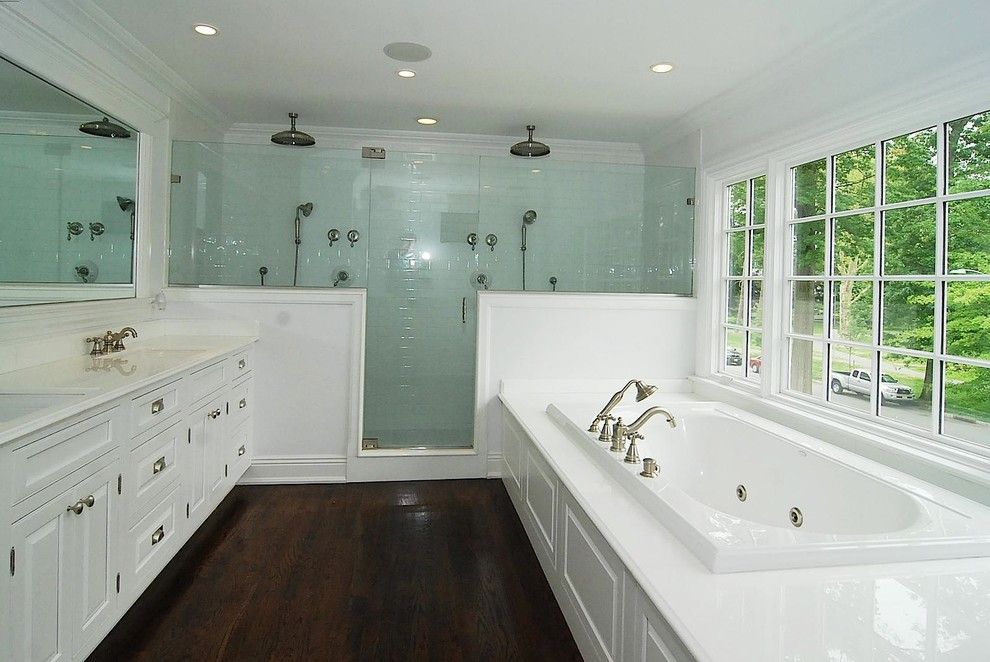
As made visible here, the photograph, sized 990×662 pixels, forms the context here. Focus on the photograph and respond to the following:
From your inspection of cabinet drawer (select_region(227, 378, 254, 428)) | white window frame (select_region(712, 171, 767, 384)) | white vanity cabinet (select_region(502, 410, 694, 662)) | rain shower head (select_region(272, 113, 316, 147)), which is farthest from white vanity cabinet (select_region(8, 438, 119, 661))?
white window frame (select_region(712, 171, 767, 384))

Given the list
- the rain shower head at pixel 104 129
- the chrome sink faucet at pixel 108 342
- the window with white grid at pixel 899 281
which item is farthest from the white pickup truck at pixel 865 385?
the rain shower head at pixel 104 129

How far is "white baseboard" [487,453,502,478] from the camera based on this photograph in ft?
13.4

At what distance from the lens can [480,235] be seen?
161 inches

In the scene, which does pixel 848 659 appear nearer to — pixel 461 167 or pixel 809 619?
pixel 809 619

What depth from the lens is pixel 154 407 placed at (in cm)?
235

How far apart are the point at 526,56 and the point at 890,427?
7.86 ft

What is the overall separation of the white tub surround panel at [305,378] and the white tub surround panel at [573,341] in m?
0.82

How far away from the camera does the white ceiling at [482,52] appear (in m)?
2.63

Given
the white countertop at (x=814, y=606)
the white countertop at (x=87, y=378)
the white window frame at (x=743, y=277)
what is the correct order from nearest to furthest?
the white countertop at (x=814, y=606), the white countertop at (x=87, y=378), the white window frame at (x=743, y=277)

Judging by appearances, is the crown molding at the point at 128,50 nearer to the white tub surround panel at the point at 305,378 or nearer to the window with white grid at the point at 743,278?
the white tub surround panel at the point at 305,378

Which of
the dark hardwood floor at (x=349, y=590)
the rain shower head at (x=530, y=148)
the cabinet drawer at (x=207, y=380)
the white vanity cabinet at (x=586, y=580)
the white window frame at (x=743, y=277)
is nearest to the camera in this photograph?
A: the white vanity cabinet at (x=586, y=580)

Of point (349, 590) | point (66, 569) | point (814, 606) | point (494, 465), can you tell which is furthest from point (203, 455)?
point (814, 606)

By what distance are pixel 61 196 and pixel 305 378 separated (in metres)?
1.67

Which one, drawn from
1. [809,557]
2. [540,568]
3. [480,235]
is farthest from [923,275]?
[480,235]
